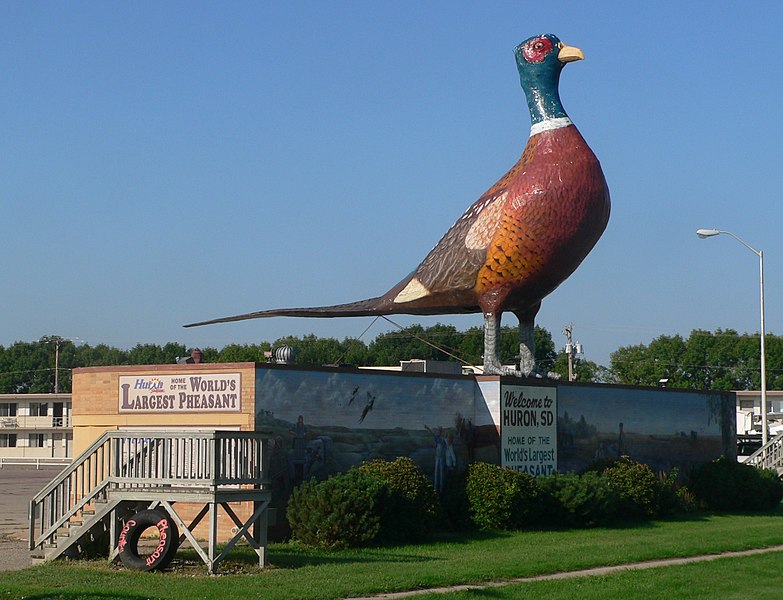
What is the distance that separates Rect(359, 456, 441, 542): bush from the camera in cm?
2006

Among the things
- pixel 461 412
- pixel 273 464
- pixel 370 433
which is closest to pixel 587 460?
pixel 461 412

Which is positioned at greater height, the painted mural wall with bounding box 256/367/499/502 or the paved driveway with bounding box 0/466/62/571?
the painted mural wall with bounding box 256/367/499/502

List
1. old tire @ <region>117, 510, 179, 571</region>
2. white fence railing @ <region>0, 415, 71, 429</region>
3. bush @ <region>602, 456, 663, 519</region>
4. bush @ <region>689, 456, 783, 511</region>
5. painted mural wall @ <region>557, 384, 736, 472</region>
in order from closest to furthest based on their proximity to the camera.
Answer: old tire @ <region>117, 510, 179, 571</region> → bush @ <region>602, 456, 663, 519</region> → painted mural wall @ <region>557, 384, 736, 472</region> → bush @ <region>689, 456, 783, 511</region> → white fence railing @ <region>0, 415, 71, 429</region>

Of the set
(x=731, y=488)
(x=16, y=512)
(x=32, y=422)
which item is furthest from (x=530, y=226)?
(x=32, y=422)

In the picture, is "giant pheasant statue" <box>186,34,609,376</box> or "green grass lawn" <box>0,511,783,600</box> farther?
"giant pheasant statue" <box>186,34,609,376</box>

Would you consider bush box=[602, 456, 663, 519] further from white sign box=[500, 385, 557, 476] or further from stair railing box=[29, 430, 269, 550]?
stair railing box=[29, 430, 269, 550]

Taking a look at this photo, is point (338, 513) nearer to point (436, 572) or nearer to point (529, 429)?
point (436, 572)

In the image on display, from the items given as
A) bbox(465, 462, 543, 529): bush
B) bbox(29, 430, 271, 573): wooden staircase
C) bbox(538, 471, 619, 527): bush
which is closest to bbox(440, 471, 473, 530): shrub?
bbox(465, 462, 543, 529): bush

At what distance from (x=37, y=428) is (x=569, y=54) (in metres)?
59.5

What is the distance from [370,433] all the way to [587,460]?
24.0ft

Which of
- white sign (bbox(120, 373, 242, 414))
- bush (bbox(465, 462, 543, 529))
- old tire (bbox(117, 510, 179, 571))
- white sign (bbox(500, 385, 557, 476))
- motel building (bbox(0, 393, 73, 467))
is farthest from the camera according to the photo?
motel building (bbox(0, 393, 73, 467))

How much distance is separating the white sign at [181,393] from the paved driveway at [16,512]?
314cm

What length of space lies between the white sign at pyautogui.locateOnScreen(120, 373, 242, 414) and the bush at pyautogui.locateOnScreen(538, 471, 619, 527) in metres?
6.87

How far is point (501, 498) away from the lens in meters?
22.6
